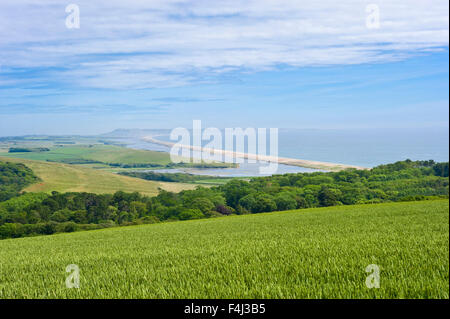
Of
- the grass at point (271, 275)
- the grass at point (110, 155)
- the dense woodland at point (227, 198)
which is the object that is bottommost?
the dense woodland at point (227, 198)

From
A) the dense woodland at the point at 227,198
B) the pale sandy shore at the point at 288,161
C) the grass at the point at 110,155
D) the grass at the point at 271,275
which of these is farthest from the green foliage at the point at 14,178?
the grass at the point at 271,275

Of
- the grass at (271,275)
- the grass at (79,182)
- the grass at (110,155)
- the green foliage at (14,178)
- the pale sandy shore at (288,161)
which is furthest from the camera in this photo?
the grass at (110,155)

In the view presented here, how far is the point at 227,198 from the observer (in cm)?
8694

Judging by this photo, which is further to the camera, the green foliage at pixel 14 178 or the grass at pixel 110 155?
the grass at pixel 110 155

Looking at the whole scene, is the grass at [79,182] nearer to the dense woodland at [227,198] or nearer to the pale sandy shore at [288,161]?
the dense woodland at [227,198]

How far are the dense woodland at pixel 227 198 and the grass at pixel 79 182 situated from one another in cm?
537

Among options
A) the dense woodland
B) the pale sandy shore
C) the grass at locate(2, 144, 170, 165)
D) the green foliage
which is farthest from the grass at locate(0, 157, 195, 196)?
the pale sandy shore

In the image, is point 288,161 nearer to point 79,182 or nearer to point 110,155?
point 110,155

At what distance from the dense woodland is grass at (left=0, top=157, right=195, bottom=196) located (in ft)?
17.6

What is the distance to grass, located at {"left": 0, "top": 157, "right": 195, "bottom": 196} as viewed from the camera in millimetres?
97438

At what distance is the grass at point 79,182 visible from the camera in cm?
9744

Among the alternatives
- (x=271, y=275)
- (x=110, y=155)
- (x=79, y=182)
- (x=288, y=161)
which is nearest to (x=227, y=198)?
(x=79, y=182)

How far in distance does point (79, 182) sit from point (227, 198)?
44908 millimetres
